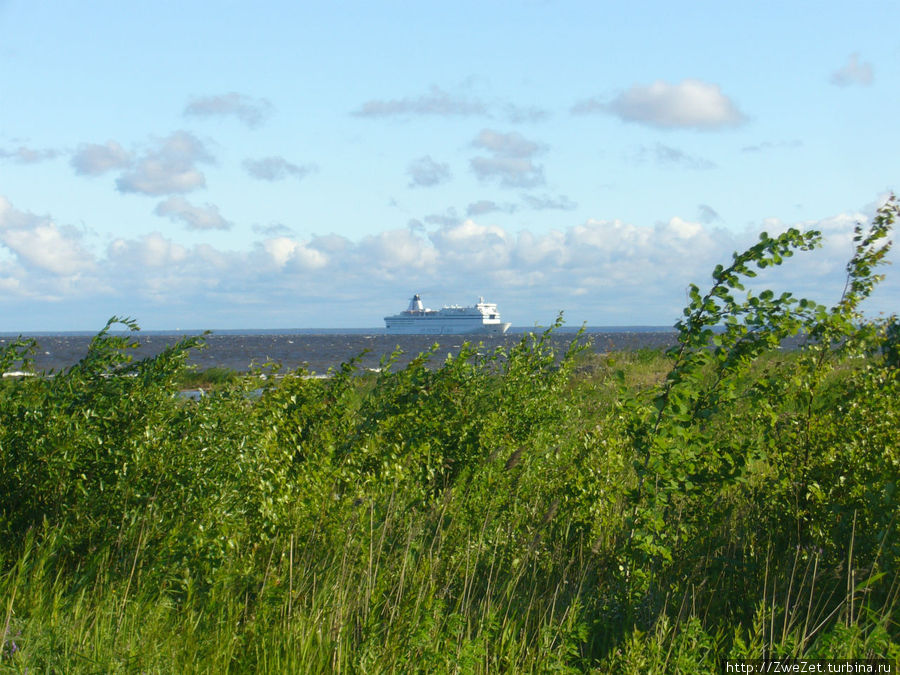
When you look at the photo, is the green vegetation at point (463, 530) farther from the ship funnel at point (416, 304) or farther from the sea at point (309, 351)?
the ship funnel at point (416, 304)

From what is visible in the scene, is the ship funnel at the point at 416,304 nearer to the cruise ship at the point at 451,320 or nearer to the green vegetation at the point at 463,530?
the cruise ship at the point at 451,320

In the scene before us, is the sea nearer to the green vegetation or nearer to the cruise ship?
the green vegetation

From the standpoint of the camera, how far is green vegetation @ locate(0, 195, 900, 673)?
3.57m

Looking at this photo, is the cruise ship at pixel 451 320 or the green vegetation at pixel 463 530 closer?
the green vegetation at pixel 463 530

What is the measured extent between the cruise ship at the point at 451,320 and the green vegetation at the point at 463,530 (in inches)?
4444

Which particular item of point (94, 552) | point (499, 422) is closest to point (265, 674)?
point (94, 552)

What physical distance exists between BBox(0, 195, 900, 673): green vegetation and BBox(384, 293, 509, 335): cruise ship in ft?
370

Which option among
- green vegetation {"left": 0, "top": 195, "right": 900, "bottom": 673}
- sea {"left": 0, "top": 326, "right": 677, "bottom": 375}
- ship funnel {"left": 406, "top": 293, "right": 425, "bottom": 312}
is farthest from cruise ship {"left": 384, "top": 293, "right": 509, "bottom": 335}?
green vegetation {"left": 0, "top": 195, "right": 900, "bottom": 673}

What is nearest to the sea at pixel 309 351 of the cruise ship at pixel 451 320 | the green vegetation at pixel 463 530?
the green vegetation at pixel 463 530

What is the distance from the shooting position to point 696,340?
14.4 feet

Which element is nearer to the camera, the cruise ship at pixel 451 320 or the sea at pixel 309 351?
the sea at pixel 309 351

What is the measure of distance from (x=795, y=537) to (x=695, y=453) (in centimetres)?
97

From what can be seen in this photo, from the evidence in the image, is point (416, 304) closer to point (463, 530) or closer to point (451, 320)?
point (451, 320)

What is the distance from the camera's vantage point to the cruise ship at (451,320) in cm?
12100
